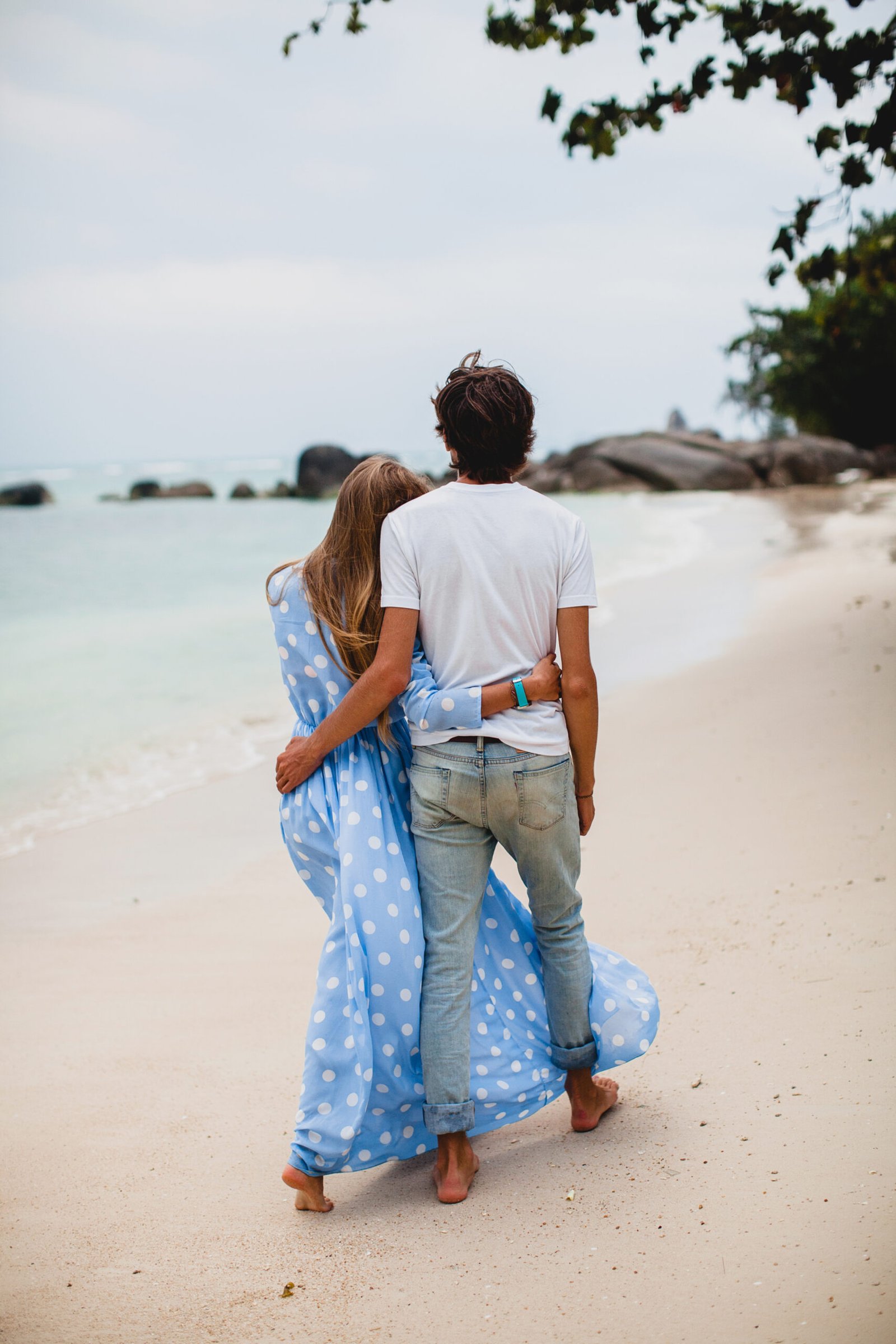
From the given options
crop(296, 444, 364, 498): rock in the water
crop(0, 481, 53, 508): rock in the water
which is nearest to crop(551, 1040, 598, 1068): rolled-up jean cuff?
crop(296, 444, 364, 498): rock in the water

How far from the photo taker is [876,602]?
29.5 feet

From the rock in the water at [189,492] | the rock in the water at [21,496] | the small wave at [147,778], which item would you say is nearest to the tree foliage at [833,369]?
the small wave at [147,778]

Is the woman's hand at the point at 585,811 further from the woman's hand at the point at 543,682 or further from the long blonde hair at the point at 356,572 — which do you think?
the long blonde hair at the point at 356,572

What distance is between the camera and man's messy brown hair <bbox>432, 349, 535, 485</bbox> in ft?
7.33

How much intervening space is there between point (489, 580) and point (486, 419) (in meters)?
0.35

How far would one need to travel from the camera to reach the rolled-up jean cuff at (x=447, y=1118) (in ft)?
7.61

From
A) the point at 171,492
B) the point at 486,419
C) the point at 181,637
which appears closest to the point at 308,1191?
the point at 486,419

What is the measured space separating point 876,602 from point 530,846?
300 inches

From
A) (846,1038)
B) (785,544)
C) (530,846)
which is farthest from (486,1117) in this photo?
(785,544)

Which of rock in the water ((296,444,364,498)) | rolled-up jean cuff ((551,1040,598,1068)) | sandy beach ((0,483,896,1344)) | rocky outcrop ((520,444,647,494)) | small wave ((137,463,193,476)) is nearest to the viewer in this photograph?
sandy beach ((0,483,896,1344))

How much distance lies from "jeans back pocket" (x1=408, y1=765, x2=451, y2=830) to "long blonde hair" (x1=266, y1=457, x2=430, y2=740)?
0.52 ft

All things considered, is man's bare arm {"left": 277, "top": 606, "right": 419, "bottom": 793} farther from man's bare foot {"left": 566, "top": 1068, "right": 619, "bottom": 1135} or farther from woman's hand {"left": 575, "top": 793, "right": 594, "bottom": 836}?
man's bare foot {"left": 566, "top": 1068, "right": 619, "bottom": 1135}

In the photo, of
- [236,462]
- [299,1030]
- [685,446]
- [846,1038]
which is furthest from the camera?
[236,462]

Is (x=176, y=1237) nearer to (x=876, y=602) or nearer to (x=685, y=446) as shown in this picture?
(x=876, y=602)
